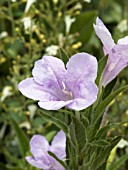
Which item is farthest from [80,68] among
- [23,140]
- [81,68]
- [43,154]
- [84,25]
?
[84,25]

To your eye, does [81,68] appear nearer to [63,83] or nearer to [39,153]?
[63,83]

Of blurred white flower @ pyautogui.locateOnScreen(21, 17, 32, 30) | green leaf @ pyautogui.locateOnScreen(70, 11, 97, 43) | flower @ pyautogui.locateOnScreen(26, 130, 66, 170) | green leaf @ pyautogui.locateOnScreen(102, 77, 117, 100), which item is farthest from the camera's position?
green leaf @ pyautogui.locateOnScreen(70, 11, 97, 43)

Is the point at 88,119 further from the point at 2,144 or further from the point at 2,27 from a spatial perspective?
the point at 2,27

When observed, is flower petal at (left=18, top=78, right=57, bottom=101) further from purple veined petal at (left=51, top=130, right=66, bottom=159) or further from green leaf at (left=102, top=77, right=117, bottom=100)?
purple veined petal at (left=51, top=130, right=66, bottom=159)

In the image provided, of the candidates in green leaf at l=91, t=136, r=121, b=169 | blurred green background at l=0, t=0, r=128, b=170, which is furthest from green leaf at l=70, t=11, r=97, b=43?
green leaf at l=91, t=136, r=121, b=169

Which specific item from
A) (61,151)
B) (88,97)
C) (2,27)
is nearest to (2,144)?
(2,27)

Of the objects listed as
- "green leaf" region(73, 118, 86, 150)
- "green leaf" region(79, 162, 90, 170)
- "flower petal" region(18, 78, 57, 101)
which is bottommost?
"green leaf" region(79, 162, 90, 170)
